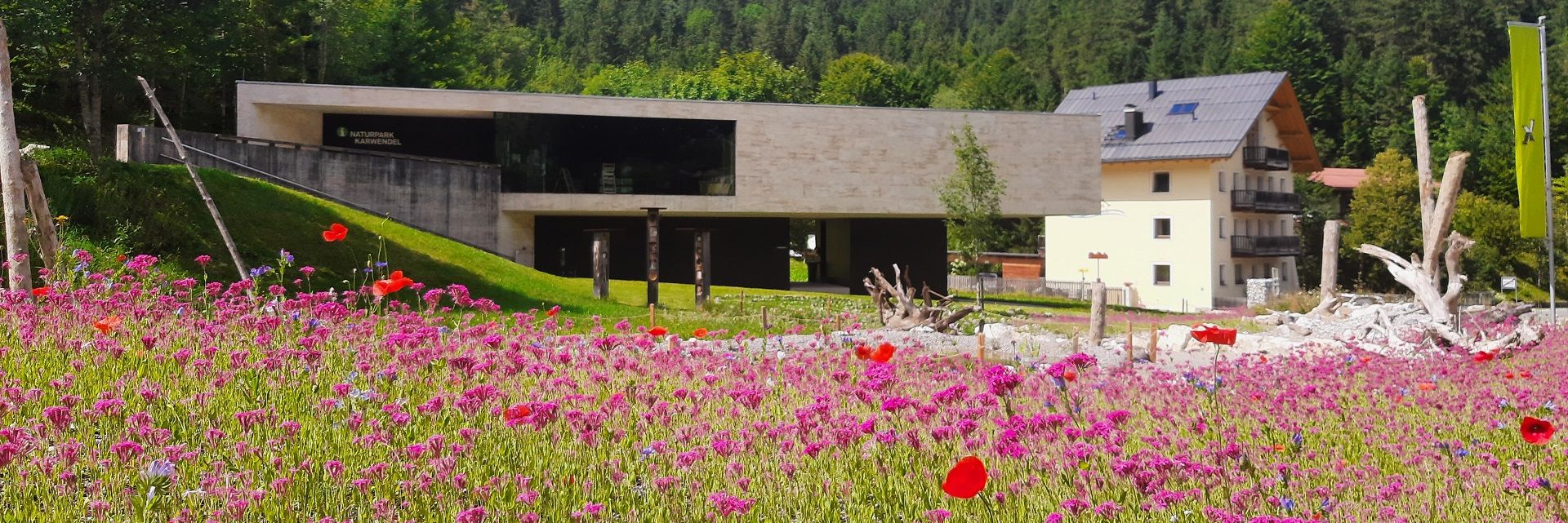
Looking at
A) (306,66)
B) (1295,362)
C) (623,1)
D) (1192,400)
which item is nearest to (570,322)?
(1192,400)

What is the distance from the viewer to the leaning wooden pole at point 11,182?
35.7 feet

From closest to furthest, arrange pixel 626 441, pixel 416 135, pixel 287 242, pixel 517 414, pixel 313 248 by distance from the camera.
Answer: pixel 517 414 → pixel 626 441 → pixel 287 242 → pixel 313 248 → pixel 416 135

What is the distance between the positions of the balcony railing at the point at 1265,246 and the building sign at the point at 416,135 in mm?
30422

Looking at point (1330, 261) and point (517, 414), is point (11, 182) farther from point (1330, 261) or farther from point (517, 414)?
point (1330, 261)

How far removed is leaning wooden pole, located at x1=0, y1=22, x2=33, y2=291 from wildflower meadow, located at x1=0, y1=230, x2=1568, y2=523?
3.34m

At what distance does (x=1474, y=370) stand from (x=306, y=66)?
45370mm

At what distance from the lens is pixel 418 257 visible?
2591 centimetres

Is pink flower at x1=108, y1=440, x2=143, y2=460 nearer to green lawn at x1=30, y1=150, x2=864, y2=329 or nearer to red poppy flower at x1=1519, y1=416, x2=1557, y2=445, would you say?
red poppy flower at x1=1519, y1=416, x2=1557, y2=445

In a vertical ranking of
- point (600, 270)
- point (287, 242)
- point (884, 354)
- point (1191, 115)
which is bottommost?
point (884, 354)

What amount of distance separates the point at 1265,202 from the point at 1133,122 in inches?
246

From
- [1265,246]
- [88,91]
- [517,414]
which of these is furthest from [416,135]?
[1265,246]

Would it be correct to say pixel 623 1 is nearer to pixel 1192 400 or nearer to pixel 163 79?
pixel 163 79

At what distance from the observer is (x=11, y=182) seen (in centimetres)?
1150

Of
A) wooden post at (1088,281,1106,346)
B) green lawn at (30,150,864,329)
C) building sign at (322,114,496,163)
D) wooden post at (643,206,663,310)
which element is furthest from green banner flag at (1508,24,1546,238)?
building sign at (322,114,496,163)
